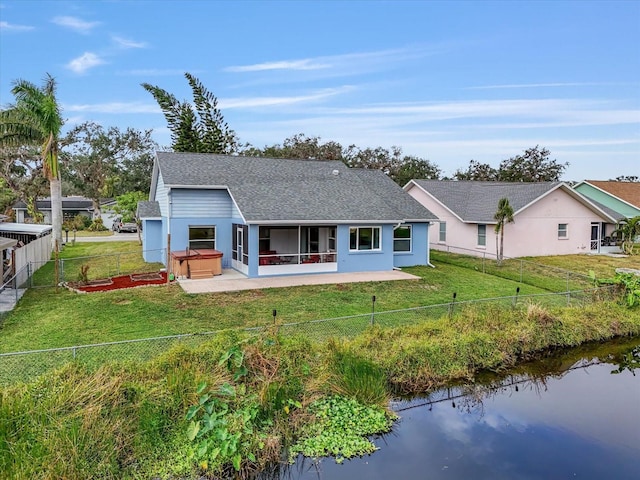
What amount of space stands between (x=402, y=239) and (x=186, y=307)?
12.1m

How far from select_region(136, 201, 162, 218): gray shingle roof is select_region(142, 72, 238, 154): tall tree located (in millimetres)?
20651

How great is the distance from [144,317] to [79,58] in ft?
62.6

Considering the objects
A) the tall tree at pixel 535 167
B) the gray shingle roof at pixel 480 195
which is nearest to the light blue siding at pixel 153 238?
the gray shingle roof at pixel 480 195

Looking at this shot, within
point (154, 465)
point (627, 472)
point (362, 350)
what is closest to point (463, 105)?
point (362, 350)

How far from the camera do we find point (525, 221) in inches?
986

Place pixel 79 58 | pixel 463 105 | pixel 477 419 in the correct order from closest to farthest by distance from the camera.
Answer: pixel 477 419 < pixel 79 58 < pixel 463 105

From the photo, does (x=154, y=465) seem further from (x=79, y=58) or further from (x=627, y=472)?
(x=79, y=58)

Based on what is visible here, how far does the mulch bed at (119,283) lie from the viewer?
53.2 feet

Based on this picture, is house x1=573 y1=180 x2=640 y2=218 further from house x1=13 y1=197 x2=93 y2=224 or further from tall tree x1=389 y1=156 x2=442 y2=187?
house x1=13 y1=197 x2=93 y2=224

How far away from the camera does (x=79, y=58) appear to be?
2459 cm

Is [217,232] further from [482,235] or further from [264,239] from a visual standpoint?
[482,235]

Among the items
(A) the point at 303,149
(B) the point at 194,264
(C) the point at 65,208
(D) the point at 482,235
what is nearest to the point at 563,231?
(D) the point at 482,235

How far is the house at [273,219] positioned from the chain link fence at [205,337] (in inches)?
276

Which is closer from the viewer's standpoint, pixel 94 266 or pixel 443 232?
pixel 94 266
